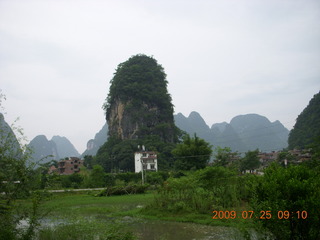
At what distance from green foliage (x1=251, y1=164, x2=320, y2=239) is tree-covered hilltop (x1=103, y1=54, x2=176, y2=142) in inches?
2299

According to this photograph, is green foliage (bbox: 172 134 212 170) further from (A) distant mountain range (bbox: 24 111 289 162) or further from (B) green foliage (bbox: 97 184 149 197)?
(A) distant mountain range (bbox: 24 111 289 162)

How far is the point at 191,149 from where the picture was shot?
30.7 metres

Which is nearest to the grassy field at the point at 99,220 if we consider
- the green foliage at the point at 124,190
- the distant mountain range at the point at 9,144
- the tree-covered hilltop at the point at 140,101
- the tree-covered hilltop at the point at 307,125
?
the distant mountain range at the point at 9,144

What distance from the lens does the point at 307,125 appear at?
178 feet

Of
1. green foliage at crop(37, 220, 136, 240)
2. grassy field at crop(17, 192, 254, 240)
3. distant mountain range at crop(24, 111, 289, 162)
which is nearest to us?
green foliage at crop(37, 220, 136, 240)

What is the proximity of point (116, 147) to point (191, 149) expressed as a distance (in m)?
29.3

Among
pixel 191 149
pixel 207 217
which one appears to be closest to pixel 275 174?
pixel 207 217

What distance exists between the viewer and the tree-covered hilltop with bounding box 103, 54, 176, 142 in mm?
66000

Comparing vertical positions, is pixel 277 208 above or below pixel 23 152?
below

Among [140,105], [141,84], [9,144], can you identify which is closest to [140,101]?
[140,105]

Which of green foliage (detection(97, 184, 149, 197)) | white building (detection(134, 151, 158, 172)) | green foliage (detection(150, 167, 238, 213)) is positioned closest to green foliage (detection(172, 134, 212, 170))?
green foliage (detection(97, 184, 149, 197))

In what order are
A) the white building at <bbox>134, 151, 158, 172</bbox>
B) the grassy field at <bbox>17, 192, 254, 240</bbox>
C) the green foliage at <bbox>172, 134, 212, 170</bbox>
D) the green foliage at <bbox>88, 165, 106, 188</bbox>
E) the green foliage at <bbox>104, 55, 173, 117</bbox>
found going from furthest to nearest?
the green foliage at <bbox>104, 55, 173, 117</bbox> < the white building at <bbox>134, 151, 158, 172</bbox> < the green foliage at <bbox>88, 165, 106, 188</bbox> < the green foliage at <bbox>172, 134, 212, 170</bbox> < the grassy field at <bbox>17, 192, 254, 240</bbox>

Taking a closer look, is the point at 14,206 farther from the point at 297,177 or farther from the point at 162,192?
the point at 162,192

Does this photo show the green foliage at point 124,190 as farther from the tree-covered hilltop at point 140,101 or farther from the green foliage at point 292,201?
A: the tree-covered hilltop at point 140,101
